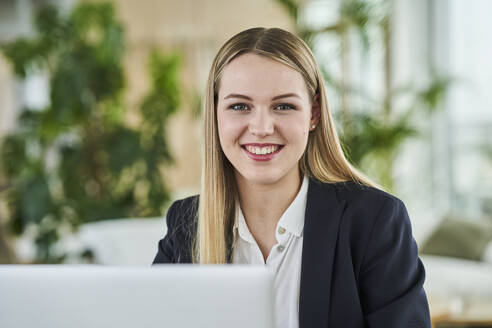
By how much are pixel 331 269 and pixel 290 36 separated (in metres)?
0.49

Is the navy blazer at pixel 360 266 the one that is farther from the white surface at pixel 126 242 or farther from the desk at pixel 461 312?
the white surface at pixel 126 242

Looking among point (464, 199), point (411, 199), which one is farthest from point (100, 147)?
point (464, 199)

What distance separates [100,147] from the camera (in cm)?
451

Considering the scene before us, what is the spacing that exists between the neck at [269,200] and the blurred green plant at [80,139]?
3.01 metres

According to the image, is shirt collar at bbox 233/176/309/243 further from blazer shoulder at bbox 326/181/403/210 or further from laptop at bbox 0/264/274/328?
laptop at bbox 0/264/274/328

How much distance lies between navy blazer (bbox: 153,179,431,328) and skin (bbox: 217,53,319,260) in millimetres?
139

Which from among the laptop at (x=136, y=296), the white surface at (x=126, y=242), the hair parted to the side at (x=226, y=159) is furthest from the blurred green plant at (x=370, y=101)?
the laptop at (x=136, y=296)

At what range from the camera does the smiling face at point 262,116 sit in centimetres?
124

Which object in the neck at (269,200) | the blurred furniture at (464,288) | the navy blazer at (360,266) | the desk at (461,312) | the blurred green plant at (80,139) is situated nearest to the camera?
the navy blazer at (360,266)

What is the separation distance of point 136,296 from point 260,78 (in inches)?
21.8

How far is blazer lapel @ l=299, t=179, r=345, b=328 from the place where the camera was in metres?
1.21

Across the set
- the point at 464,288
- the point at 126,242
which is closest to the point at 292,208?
the point at 126,242

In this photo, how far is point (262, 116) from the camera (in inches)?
48.7

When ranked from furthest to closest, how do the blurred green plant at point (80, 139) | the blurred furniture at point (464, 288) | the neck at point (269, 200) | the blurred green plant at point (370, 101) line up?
the blurred green plant at point (80, 139)
the blurred green plant at point (370, 101)
the blurred furniture at point (464, 288)
the neck at point (269, 200)
